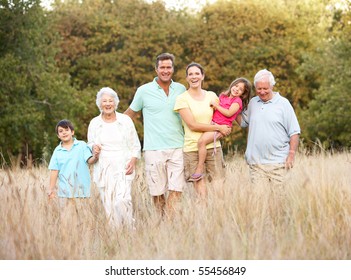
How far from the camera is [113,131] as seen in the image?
6.97 m

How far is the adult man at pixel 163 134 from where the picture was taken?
23.4ft

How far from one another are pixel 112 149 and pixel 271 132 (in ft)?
5.29

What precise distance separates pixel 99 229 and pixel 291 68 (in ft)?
92.2

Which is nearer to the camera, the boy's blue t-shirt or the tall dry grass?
the tall dry grass

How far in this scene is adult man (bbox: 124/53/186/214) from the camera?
712 cm

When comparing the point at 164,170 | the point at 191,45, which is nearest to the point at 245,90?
the point at 164,170

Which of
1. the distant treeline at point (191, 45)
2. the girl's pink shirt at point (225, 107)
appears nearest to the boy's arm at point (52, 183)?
the girl's pink shirt at point (225, 107)

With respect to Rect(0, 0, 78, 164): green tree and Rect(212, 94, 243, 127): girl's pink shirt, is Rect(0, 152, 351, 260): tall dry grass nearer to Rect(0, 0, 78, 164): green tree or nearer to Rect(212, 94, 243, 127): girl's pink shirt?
Rect(212, 94, 243, 127): girl's pink shirt

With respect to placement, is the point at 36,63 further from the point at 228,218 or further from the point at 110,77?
the point at 228,218

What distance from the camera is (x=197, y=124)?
269 inches

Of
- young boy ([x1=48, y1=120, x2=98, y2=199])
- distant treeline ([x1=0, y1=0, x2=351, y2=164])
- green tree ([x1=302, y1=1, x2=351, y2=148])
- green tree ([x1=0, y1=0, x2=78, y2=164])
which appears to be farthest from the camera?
distant treeline ([x1=0, y1=0, x2=351, y2=164])

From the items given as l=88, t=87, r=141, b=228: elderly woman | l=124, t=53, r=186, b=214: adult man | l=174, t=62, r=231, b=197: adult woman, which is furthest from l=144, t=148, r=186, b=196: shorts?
l=88, t=87, r=141, b=228: elderly woman

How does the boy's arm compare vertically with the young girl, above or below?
below
